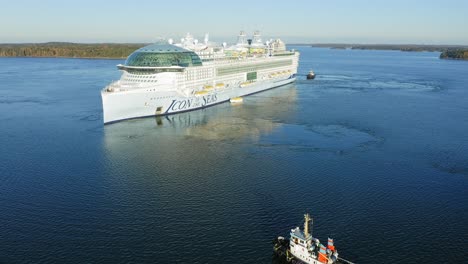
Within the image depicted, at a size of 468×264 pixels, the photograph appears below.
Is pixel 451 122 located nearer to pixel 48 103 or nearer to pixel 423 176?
pixel 423 176

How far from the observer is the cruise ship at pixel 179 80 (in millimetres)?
46062

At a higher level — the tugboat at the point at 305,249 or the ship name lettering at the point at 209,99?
the ship name lettering at the point at 209,99

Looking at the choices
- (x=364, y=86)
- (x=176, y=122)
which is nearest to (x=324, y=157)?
(x=176, y=122)

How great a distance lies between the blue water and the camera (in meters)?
20.6

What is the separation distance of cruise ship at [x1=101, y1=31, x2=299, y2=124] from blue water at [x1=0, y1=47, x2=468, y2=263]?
239 centimetres

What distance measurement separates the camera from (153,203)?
2494cm

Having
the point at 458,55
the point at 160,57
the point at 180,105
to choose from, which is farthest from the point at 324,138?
the point at 458,55

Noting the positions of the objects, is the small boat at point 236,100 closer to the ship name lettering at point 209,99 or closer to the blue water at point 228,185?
the ship name lettering at point 209,99

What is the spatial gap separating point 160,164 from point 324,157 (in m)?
13.9

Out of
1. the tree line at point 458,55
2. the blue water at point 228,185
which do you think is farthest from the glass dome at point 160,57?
the tree line at point 458,55

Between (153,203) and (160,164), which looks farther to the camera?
(160,164)

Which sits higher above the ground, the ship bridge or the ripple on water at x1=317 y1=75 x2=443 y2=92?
the ship bridge

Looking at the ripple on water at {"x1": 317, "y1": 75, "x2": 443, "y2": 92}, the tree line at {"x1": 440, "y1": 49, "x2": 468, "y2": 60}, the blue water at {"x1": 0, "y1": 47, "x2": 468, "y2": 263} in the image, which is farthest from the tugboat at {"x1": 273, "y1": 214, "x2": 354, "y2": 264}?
the tree line at {"x1": 440, "y1": 49, "x2": 468, "y2": 60}

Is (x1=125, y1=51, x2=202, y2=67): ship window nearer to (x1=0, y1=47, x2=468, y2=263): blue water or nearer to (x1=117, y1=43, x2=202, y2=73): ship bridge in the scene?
(x1=117, y1=43, x2=202, y2=73): ship bridge
